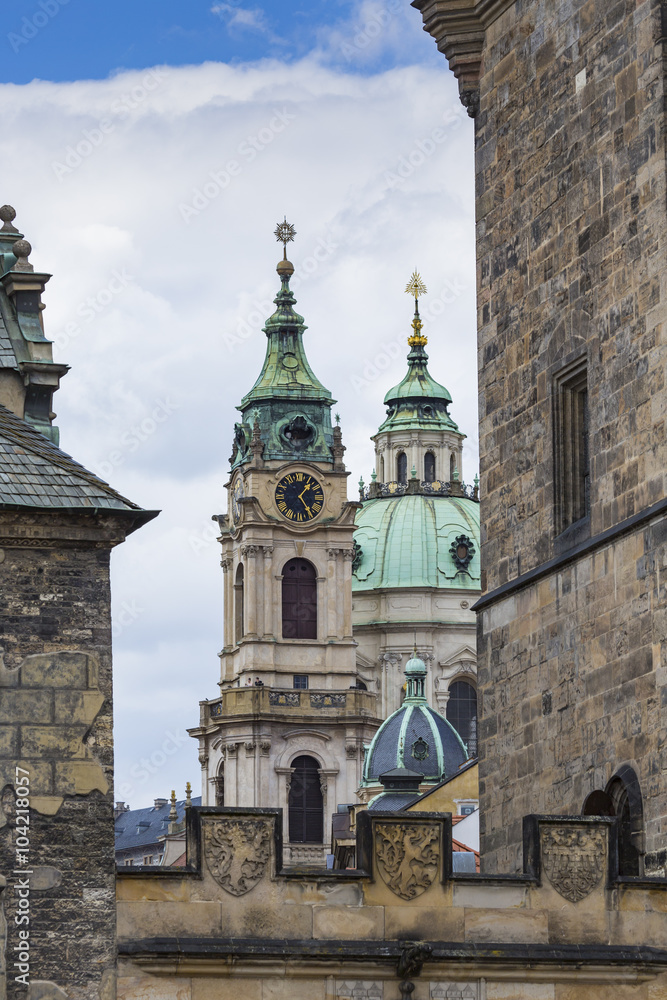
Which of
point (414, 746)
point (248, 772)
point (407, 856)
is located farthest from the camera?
point (248, 772)

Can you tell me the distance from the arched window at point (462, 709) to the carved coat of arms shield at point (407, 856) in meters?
128

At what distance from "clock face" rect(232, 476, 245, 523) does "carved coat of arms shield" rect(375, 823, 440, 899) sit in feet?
397

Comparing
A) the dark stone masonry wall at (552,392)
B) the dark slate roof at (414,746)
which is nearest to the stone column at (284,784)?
the dark slate roof at (414,746)

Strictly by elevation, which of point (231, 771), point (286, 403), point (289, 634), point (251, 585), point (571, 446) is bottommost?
point (571, 446)

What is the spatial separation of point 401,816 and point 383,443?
137217mm

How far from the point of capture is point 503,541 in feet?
82.1

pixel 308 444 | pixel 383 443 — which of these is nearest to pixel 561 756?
pixel 308 444

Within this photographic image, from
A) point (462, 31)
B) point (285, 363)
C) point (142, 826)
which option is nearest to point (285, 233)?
point (285, 363)

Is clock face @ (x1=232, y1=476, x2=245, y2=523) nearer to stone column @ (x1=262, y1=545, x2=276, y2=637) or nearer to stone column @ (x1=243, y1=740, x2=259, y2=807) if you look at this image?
stone column @ (x1=262, y1=545, x2=276, y2=637)

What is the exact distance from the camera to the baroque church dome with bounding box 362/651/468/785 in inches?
4385

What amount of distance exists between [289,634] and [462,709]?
13828mm

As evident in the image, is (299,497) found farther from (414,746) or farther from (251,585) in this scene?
(414,746)

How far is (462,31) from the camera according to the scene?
26297 millimetres

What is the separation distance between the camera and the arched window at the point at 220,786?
138 metres
